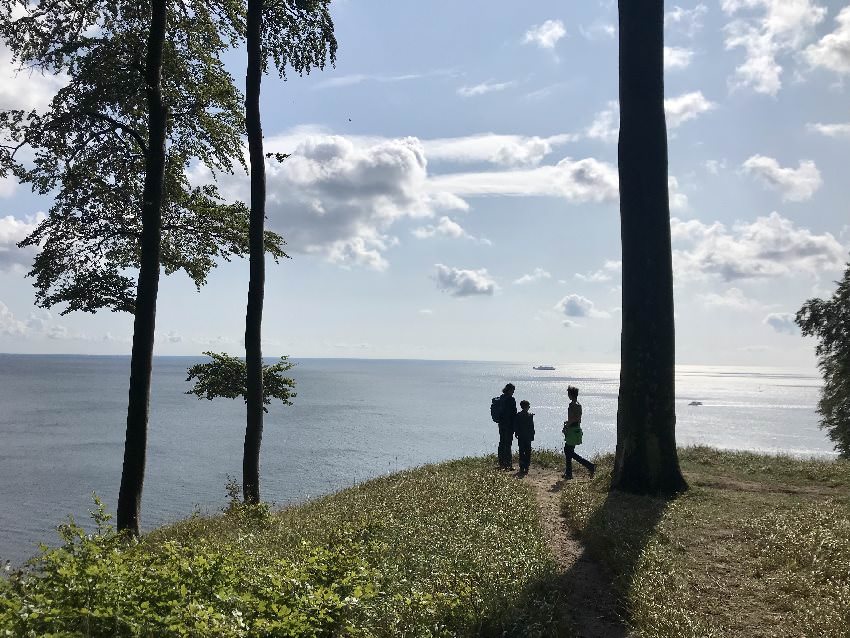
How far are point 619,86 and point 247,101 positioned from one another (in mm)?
8830

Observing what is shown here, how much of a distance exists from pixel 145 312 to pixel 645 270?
10291mm

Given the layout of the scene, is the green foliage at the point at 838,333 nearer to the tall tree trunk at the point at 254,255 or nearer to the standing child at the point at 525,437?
the standing child at the point at 525,437

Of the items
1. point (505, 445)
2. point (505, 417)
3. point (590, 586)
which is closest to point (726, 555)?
point (590, 586)

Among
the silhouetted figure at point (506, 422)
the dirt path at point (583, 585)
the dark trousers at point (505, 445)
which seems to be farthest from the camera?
the dark trousers at point (505, 445)

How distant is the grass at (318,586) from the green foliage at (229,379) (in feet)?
20.7

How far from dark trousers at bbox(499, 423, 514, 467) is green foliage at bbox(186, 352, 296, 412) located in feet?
19.7

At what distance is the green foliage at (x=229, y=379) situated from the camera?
48.8 ft

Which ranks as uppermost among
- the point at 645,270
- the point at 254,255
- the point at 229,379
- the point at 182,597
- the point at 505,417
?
the point at 254,255

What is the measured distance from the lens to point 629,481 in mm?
11727

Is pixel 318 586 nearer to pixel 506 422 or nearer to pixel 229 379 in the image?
pixel 229 379

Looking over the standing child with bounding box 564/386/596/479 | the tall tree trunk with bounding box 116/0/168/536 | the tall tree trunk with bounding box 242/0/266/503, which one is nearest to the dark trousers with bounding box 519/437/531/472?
the standing child with bounding box 564/386/596/479

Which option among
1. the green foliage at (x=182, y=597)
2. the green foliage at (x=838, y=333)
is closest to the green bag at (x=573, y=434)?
the green foliage at (x=182, y=597)

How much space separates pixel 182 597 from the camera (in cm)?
505

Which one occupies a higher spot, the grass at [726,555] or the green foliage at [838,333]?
the green foliage at [838,333]
